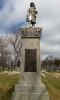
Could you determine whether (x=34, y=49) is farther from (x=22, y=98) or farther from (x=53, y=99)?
(x=53, y=99)

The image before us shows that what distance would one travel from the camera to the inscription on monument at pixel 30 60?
9.48 metres

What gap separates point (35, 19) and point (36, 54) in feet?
8.48

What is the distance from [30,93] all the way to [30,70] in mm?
1364

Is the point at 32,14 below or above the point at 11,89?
above

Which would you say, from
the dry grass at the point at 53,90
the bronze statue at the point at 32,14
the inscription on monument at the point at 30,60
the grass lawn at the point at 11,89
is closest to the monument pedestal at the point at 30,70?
the inscription on monument at the point at 30,60

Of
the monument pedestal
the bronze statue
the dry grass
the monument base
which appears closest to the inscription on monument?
the monument pedestal

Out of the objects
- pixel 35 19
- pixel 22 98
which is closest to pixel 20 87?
pixel 22 98

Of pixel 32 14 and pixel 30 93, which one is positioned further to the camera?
pixel 32 14

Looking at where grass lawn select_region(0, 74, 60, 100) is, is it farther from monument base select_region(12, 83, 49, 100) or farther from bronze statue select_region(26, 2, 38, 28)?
bronze statue select_region(26, 2, 38, 28)

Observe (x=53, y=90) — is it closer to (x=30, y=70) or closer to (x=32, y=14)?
(x=30, y=70)

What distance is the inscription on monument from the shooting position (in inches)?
373

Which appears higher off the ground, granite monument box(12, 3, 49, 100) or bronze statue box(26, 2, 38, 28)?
bronze statue box(26, 2, 38, 28)

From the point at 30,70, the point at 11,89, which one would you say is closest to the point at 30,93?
the point at 30,70

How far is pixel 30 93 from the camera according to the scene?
8.85 metres
